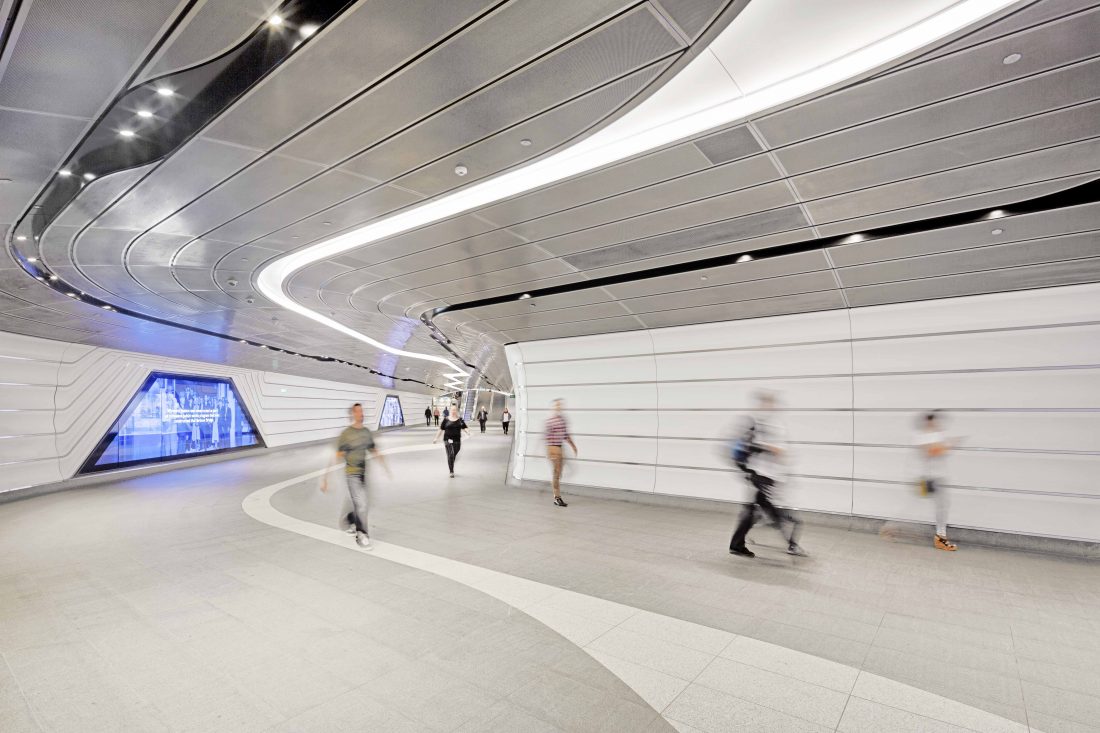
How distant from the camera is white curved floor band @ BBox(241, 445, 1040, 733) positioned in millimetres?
3211

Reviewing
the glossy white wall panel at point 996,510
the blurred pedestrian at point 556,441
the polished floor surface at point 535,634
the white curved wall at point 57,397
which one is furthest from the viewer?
the white curved wall at point 57,397

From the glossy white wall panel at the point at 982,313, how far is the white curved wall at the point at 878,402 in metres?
0.02

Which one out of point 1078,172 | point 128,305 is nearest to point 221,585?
point 128,305

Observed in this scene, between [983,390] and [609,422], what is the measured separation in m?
6.96

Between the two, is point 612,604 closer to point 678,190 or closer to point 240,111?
point 678,190

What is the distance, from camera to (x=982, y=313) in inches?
315

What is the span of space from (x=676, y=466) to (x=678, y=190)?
290 inches

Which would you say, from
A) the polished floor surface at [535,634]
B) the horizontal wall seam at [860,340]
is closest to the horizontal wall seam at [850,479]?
the polished floor surface at [535,634]

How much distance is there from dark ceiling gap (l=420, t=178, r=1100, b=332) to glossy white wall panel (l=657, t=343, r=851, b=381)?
3.64 m

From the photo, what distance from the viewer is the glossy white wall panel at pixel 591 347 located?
11.8m

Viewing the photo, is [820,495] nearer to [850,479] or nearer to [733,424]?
[850,479]

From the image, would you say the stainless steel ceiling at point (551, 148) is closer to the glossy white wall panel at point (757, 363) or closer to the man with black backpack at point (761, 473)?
the glossy white wall panel at point (757, 363)

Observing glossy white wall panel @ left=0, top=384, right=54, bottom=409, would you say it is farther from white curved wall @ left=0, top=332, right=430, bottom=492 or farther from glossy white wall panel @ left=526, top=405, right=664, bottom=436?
glossy white wall panel @ left=526, top=405, right=664, bottom=436

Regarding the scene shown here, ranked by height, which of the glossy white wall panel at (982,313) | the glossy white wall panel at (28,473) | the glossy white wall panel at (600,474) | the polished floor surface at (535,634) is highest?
the glossy white wall panel at (982,313)
